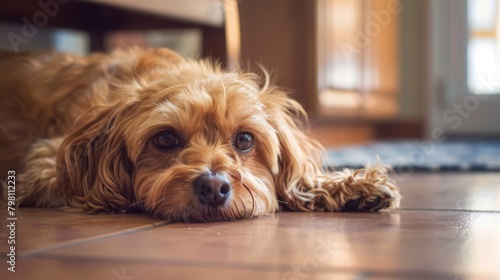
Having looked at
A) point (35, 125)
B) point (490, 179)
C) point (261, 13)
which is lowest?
point (490, 179)

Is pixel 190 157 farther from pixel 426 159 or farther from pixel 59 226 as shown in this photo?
pixel 426 159

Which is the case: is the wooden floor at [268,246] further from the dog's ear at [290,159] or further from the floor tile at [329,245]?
the dog's ear at [290,159]

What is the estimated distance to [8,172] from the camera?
2.56m

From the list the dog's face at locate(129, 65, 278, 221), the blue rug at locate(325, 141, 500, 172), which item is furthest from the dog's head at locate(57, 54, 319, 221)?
the blue rug at locate(325, 141, 500, 172)

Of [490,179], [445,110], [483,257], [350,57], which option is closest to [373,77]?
[350,57]

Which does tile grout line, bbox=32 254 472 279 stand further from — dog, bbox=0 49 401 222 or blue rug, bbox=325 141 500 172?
blue rug, bbox=325 141 500 172

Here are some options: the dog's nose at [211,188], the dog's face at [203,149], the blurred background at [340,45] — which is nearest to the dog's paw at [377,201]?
the dog's face at [203,149]

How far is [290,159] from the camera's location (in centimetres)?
221

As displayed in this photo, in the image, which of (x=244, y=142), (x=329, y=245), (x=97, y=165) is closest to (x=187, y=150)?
(x=244, y=142)

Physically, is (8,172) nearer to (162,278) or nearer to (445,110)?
(162,278)

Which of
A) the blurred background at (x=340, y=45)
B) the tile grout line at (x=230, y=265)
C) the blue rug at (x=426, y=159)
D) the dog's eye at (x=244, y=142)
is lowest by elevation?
the blue rug at (x=426, y=159)

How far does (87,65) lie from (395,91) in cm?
458

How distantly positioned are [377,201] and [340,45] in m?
3.39

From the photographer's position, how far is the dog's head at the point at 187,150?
6.11ft
